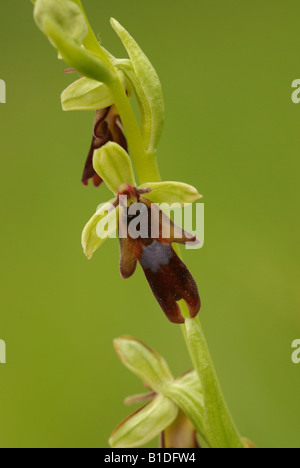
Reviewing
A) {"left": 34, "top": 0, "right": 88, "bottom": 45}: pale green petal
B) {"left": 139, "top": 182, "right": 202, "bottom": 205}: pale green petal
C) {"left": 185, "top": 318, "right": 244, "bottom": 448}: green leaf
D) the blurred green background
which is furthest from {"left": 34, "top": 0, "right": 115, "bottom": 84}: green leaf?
the blurred green background

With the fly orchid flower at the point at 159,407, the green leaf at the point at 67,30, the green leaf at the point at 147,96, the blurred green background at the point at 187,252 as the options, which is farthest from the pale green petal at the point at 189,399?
the blurred green background at the point at 187,252

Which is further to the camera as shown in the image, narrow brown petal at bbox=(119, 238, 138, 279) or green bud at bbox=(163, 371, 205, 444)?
green bud at bbox=(163, 371, 205, 444)

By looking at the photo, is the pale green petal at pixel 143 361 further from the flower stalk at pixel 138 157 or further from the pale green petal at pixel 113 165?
the pale green petal at pixel 113 165

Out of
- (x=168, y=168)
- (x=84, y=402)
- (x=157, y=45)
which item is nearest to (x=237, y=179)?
(x=168, y=168)

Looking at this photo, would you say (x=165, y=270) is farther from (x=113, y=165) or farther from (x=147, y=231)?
(x=113, y=165)

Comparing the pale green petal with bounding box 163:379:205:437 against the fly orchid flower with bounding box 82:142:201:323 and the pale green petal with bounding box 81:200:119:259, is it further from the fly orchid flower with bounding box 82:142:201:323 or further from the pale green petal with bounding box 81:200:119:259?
the pale green petal with bounding box 81:200:119:259

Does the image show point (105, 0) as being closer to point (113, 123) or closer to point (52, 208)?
point (52, 208)
